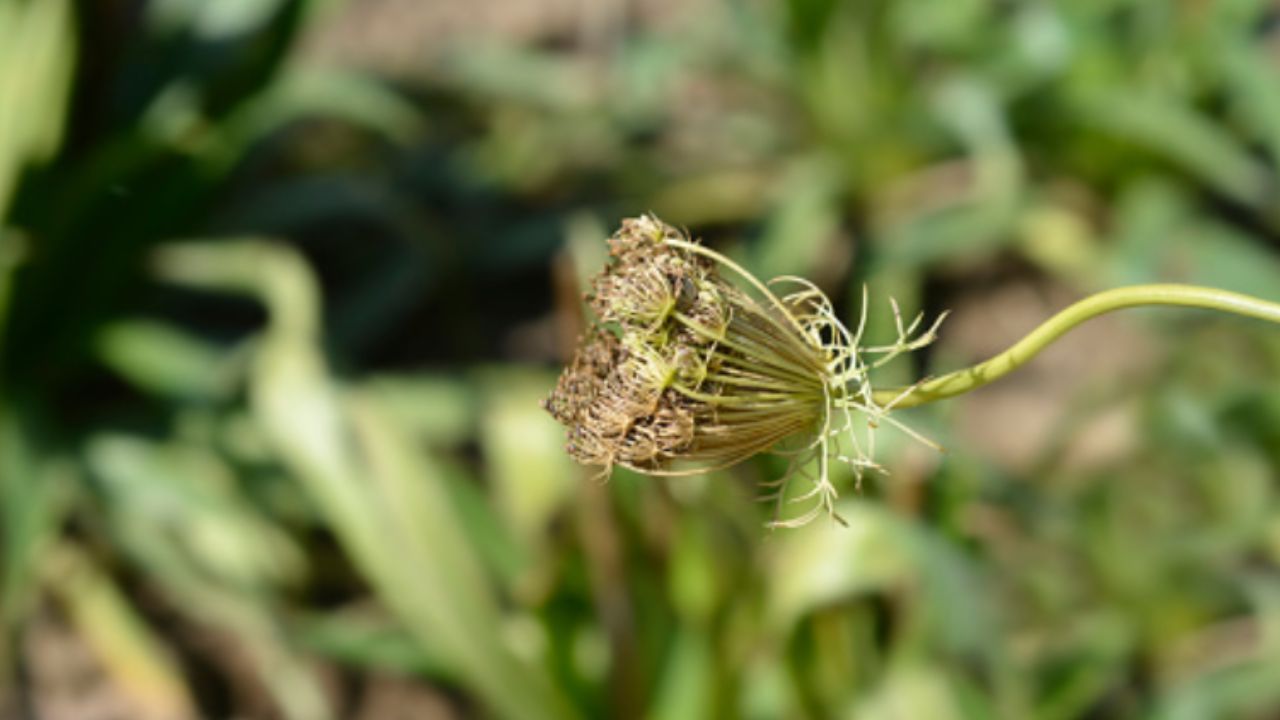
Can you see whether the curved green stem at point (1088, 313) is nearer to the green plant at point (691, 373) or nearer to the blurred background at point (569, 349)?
Answer: the green plant at point (691, 373)

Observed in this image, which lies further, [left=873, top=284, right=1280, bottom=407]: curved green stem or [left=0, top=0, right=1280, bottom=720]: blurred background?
[left=0, top=0, right=1280, bottom=720]: blurred background

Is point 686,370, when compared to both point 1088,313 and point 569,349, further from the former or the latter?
point 569,349

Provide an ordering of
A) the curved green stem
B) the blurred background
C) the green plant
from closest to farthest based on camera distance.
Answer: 1. the curved green stem
2. the green plant
3. the blurred background

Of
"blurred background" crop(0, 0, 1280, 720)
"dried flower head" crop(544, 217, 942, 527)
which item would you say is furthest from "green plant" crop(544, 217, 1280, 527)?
"blurred background" crop(0, 0, 1280, 720)

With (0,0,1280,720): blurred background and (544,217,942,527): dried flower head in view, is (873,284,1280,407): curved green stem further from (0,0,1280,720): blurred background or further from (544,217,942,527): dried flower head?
(0,0,1280,720): blurred background

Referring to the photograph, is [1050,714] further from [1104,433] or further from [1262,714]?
[1104,433]
